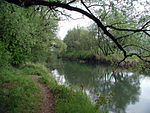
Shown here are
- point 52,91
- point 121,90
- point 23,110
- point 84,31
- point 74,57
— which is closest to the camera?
point 23,110

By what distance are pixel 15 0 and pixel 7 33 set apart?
3.14m

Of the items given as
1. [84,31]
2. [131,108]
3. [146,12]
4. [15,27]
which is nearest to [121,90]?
[131,108]

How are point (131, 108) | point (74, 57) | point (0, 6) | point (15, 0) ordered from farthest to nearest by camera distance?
point (74, 57) → point (131, 108) → point (0, 6) → point (15, 0)

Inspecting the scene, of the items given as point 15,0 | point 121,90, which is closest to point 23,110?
point 15,0

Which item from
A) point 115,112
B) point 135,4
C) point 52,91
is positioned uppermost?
point 135,4

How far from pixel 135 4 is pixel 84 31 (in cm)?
4633

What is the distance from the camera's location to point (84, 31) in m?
50.1

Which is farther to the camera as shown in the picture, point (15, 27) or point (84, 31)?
point (84, 31)

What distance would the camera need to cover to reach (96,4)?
520cm

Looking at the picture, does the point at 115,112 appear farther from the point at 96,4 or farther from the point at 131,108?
the point at 96,4

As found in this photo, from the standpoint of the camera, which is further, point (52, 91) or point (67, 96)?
point (52, 91)

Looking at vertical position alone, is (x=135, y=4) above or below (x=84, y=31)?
below

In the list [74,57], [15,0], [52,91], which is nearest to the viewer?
[15,0]

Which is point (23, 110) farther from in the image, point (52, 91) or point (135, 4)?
point (135, 4)
